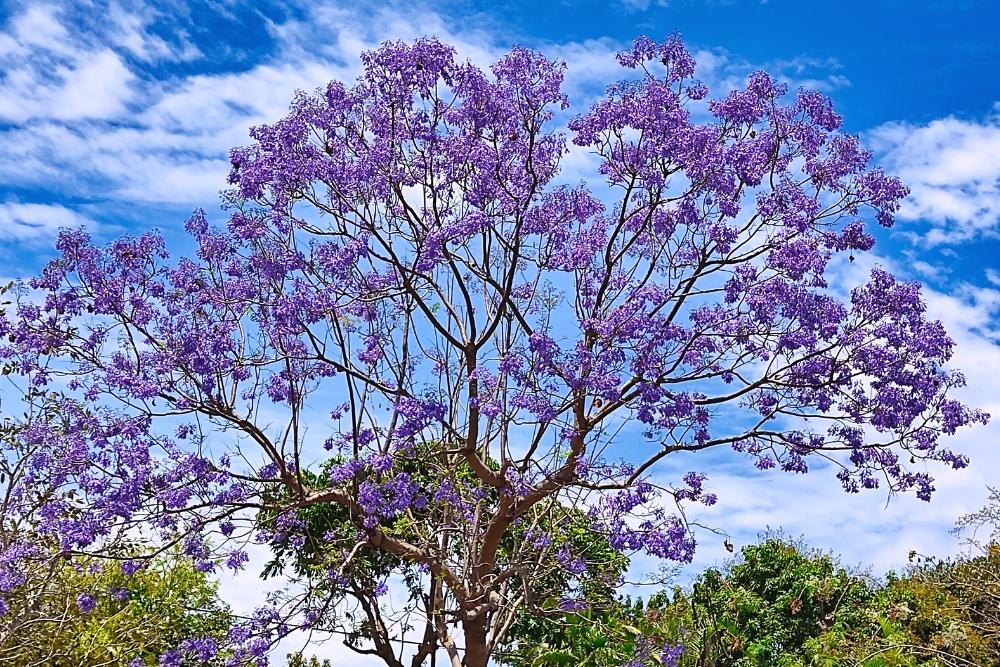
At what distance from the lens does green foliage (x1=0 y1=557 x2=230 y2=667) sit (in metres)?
12.5

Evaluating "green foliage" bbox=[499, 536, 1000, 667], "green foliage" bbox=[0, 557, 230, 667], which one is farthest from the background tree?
"green foliage" bbox=[0, 557, 230, 667]

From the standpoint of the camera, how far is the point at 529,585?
1298cm

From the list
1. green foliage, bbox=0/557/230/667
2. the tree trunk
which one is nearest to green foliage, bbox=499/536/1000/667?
the tree trunk

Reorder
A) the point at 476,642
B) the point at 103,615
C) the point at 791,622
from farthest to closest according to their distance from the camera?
the point at 791,622 → the point at 103,615 → the point at 476,642

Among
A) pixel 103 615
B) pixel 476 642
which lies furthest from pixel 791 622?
pixel 103 615

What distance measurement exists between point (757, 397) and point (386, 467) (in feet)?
12.8

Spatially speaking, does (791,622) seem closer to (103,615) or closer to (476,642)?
(476,642)

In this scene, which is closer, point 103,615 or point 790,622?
point 103,615

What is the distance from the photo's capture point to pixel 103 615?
16938mm

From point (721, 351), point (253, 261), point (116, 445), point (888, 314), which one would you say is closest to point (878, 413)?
point (888, 314)

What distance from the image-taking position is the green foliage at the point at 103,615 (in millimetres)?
12453

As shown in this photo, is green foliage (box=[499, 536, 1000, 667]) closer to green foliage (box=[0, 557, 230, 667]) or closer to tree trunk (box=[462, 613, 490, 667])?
tree trunk (box=[462, 613, 490, 667])

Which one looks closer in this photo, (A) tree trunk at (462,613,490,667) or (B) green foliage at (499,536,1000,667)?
(A) tree trunk at (462,613,490,667)

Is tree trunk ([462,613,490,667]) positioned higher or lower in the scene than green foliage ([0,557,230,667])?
lower
